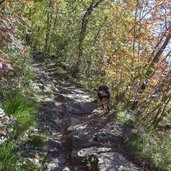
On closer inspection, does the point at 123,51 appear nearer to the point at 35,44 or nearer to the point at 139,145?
the point at 139,145

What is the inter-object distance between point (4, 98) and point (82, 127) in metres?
3.15

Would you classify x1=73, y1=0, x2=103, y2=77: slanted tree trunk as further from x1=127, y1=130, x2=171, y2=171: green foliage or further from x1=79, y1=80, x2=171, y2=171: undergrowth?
x1=127, y1=130, x2=171, y2=171: green foliage

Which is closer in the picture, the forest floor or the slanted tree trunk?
the forest floor

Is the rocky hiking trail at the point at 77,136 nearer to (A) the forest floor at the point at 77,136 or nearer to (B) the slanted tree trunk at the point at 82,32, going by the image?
(A) the forest floor at the point at 77,136

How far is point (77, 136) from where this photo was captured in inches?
402

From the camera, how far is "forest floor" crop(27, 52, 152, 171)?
8375 mm

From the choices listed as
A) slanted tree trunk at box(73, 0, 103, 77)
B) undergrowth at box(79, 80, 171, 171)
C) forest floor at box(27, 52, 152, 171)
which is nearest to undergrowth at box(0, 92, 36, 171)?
forest floor at box(27, 52, 152, 171)

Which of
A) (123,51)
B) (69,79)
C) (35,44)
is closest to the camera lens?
(123,51)

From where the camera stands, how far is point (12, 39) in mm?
6449

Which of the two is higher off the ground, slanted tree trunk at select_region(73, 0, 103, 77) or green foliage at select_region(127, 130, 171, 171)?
slanted tree trunk at select_region(73, 0, 103, 77)

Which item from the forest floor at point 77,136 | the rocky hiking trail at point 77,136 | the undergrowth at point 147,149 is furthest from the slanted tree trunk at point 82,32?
the undergrowth at point 147,149

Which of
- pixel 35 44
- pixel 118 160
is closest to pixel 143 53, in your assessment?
pixel 118 160

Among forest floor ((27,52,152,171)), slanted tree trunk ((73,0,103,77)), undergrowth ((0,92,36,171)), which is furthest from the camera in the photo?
slanted tree trunk ((73,0,103,77))

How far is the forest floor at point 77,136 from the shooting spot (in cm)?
838
